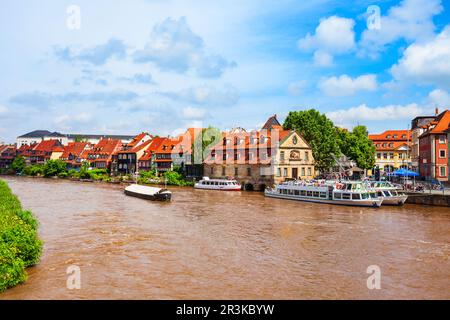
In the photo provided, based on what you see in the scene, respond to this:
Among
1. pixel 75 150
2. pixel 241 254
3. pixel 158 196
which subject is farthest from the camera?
pixel 75 150

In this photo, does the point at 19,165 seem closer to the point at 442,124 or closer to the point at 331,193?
the point at 331,193

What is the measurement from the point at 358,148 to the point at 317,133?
11529mm

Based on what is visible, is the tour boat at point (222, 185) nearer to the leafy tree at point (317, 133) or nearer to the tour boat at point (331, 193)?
the tour boat at point (331, 193)

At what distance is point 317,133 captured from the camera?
260 feet

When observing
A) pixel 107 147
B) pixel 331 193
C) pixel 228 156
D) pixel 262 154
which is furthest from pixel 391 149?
pixel 107 147

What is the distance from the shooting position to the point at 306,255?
27.9 m

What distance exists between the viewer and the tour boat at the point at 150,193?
194 feet

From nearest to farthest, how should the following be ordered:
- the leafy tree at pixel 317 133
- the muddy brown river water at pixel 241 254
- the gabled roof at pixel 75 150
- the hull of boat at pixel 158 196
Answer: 1. the muddy brown river water at pixel 241 254
2. the hull of boat at pixel 158 196
3. the leafy tree at pixel 317 133
4. the gabled roof at pixel 75 150

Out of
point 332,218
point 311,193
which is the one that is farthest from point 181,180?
point 332,218

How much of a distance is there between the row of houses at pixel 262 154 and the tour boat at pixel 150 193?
794 inches

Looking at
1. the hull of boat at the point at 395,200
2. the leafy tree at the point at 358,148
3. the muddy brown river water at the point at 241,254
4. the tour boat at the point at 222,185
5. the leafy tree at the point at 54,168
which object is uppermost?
the leafy tree at the point at 358,148

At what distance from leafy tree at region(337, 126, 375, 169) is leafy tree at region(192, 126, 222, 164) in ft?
81.6

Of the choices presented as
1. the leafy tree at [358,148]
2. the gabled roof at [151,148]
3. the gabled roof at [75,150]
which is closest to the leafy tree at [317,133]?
the leafy tree at [358,148]

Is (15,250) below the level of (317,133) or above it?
below
